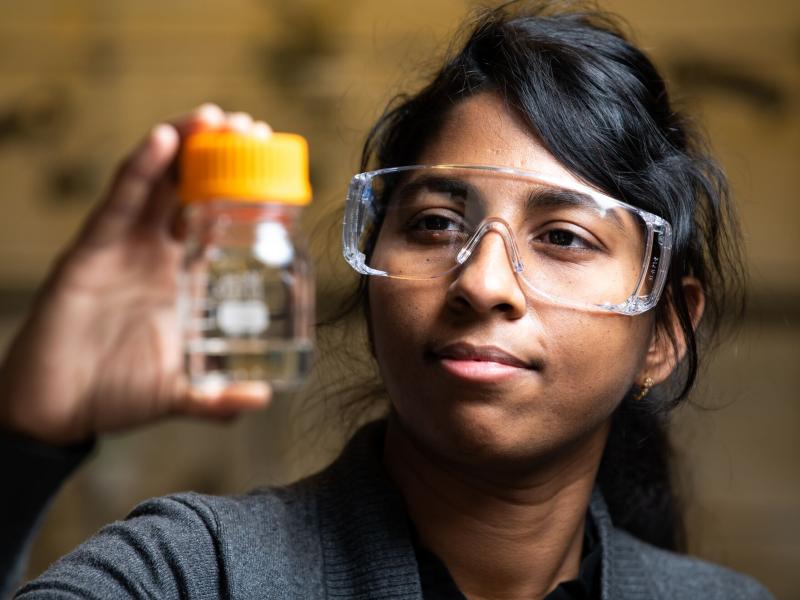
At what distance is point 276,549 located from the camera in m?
1.30

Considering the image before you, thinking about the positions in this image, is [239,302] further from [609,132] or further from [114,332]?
[609,132]

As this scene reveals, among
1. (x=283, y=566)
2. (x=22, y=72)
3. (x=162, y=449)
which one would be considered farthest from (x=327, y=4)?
(x=283, y=566)

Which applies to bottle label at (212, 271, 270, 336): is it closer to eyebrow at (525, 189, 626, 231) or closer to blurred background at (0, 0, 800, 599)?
eyebrow at (525, 189, 626, 231)

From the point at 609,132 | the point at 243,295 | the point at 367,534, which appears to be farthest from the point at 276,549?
the point at 609,132

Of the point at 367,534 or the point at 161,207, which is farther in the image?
the point at 161,207

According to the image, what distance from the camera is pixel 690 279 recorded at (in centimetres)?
153

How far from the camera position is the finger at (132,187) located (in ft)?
4.87

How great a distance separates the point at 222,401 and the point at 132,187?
290 mm

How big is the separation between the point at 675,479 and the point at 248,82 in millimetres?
1975

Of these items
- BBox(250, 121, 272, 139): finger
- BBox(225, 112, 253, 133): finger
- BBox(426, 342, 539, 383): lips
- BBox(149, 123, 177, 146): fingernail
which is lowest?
BBox(426, 342, 539, 383): lips

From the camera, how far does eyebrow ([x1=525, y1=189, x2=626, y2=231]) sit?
133cm

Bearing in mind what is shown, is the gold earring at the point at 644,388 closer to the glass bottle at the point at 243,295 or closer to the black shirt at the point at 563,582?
the black shirt at the point at 563,582

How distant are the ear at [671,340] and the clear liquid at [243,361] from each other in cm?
53

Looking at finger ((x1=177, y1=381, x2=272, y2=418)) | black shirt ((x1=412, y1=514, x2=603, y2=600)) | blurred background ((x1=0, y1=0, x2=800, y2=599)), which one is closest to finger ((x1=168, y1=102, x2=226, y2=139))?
finger ((x1=177, y1=381, x2=272, y2=418))
